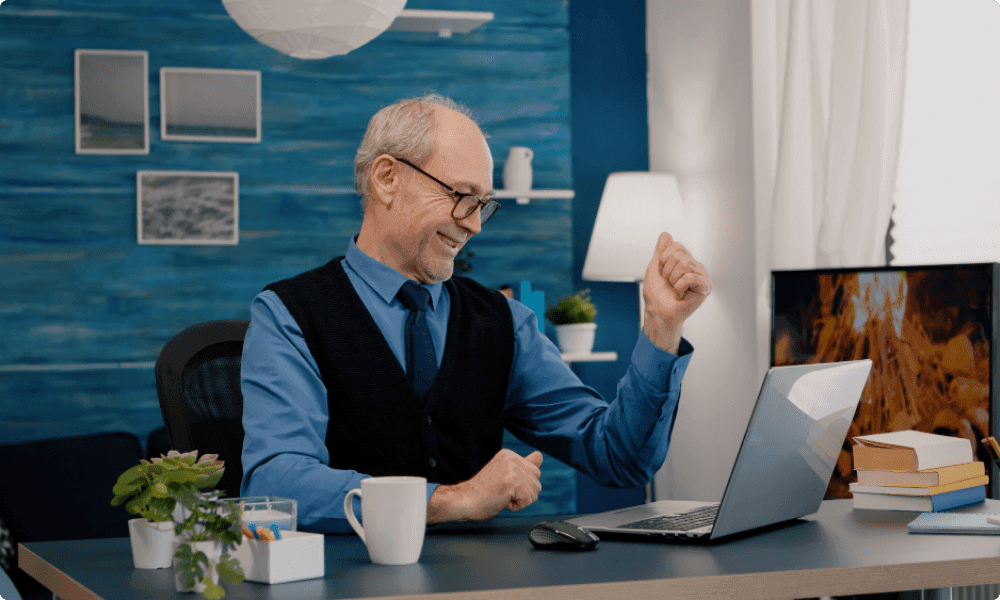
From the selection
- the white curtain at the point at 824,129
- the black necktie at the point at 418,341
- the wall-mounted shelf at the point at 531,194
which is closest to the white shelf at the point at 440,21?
the wall-mounted shelf at the point at 531,194

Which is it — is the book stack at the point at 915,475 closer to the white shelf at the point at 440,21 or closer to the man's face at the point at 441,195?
the man's face at the point at 441,195

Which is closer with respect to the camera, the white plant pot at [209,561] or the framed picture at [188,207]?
the white plant pot at [209,561]

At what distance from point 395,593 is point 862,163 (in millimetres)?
2287

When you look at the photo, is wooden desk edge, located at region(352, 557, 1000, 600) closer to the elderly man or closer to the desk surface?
the desk surface

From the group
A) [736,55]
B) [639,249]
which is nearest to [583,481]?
[639,249]

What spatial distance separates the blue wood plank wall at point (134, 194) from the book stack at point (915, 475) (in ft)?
8.63

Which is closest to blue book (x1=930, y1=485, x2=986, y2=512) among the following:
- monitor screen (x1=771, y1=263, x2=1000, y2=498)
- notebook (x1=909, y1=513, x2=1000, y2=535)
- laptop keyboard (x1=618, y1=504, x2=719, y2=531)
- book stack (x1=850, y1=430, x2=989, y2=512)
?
book stack (x1=850, y1=430, x2=989, y2=512)

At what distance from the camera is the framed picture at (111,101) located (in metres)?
3.87

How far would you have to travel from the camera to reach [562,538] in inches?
50.5

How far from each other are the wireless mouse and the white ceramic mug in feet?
0.50

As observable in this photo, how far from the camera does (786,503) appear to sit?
Answer: 144 cm

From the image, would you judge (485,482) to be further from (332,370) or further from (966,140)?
(966,140)

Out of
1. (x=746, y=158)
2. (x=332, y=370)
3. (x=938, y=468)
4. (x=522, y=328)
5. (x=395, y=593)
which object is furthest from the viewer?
(x=746, y=158)

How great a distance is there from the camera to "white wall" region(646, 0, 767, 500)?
379 centimetres
